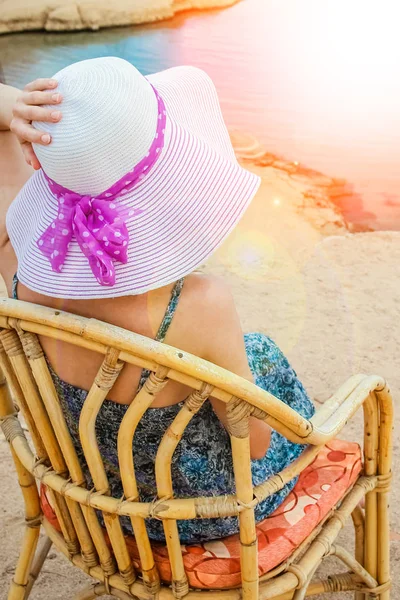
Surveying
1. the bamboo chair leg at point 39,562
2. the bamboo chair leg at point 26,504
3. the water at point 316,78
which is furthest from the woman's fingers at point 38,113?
the water at point 316,78

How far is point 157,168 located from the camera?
3.19 feet

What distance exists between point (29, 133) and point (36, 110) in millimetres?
34

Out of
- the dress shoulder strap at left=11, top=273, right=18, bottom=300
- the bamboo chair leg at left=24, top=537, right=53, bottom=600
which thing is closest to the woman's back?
the dress shoulder strap at left=11, top=273, right=18, bottom=300

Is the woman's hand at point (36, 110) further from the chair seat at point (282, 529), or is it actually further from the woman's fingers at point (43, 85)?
the chair seat at point (282, 529)

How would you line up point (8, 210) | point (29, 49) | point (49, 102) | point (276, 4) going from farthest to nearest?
point (29, 49) < point (276, 4) < point (8, 210) < point (49, 102)

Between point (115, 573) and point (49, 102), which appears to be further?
point (115, 573)

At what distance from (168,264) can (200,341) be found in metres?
0.12

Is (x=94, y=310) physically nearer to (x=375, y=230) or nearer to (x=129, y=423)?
(x=129, y=423)

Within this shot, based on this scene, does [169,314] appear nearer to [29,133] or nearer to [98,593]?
[29,133]

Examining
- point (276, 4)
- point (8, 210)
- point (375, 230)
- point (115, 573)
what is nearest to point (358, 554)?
point (115, 573)

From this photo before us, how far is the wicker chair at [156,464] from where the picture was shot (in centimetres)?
94

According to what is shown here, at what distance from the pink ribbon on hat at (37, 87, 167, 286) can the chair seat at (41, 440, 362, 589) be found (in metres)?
0.52

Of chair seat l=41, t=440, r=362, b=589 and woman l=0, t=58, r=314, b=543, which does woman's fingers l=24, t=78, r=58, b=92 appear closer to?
woman l=0, t=58, r=314, b=543

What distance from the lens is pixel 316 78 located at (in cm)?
439
